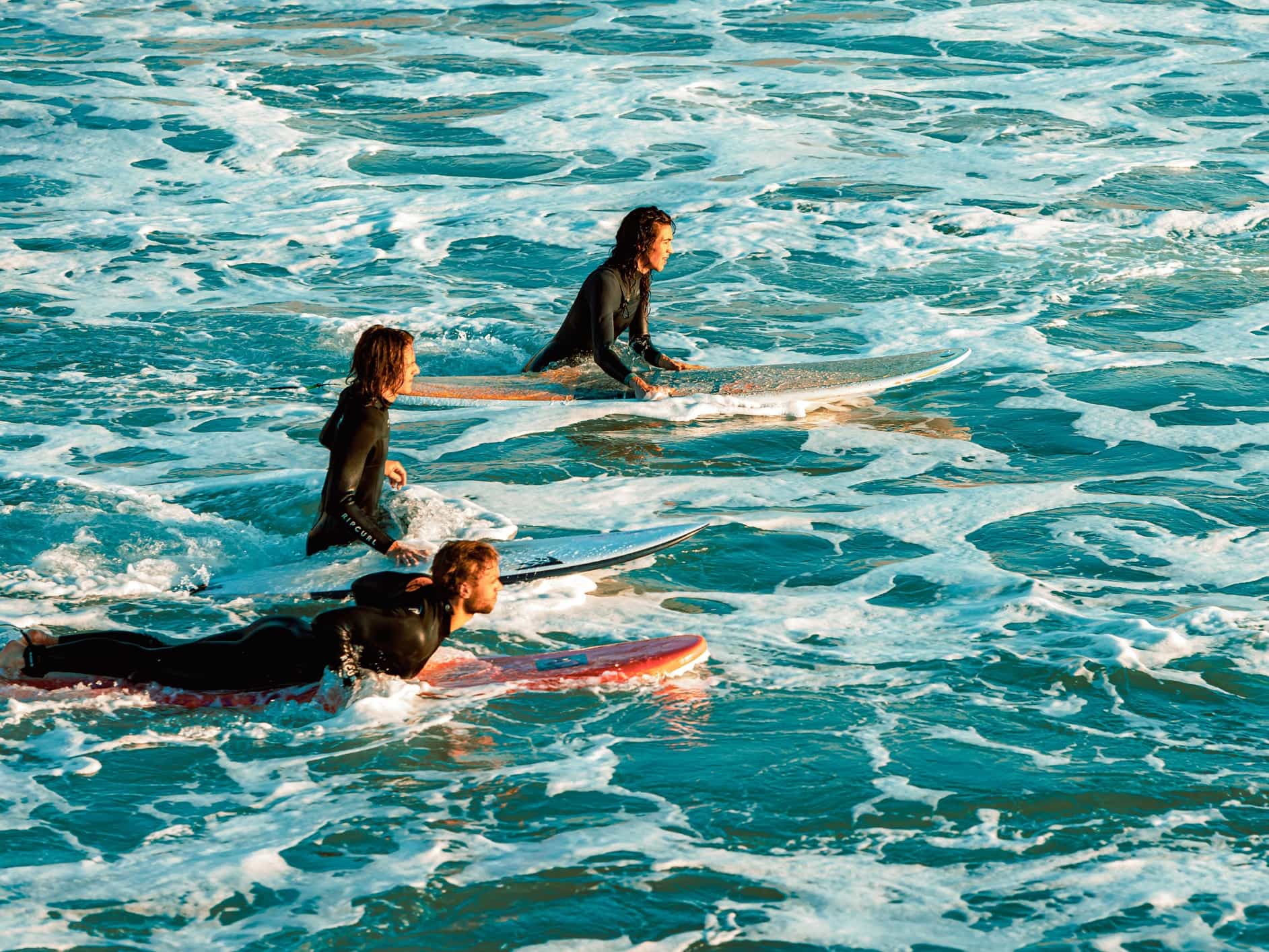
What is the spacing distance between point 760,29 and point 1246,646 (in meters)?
17.2

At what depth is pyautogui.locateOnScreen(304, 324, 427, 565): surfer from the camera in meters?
6.06

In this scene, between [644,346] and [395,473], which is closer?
[395,473]

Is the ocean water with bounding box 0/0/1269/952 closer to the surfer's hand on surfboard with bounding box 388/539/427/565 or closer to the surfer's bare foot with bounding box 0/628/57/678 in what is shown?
the surfer's bare foot with bounding box 0/628/57/678

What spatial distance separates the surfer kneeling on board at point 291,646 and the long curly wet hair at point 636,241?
11.8ft

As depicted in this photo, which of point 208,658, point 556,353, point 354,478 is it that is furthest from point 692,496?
point 208,658

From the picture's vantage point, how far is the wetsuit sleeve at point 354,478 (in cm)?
612

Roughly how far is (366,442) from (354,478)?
16 centimetres

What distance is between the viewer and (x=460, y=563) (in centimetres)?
547

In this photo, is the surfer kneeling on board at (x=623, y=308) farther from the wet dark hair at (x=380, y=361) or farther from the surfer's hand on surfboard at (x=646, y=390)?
the wet dark hair at (x=380, y=361)

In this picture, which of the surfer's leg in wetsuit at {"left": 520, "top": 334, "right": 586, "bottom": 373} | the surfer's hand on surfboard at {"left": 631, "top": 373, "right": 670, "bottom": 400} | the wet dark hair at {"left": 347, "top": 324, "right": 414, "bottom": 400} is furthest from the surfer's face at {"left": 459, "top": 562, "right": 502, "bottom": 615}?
the surfer's leg in wetsuit at {"left": 520, "top": 334, "right": 586, "bottom": 373}

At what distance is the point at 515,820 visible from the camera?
5.02 meters

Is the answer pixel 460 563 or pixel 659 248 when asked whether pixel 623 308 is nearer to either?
pixel 659 248

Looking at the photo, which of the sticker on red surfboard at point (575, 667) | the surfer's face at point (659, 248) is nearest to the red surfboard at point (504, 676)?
the sticker on red surfboard at point (575, 667)

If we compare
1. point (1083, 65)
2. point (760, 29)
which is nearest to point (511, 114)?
point (760, 29)
